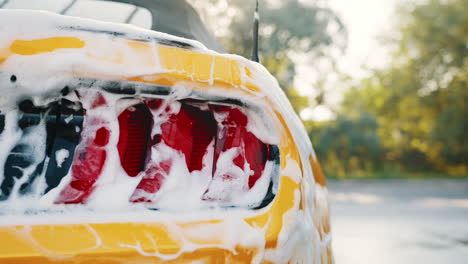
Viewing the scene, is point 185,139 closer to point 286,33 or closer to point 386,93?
point 286,33

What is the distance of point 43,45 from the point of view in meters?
1.08

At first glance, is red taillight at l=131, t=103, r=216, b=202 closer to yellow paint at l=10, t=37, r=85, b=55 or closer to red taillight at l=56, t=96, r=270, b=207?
red taillight at l=56, t=96, r=270, b=207

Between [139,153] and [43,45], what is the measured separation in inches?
13.8

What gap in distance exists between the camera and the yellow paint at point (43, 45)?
41.6 inches

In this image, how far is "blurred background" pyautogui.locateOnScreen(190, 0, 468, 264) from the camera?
1419cm

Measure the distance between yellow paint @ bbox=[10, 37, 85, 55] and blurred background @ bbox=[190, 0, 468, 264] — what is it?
703 cm

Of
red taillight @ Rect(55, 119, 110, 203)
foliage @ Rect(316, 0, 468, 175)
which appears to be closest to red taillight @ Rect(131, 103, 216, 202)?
red taillight @ Rect(55, 119, 110, 203)

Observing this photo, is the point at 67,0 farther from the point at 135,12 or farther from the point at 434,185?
the point at 434,185

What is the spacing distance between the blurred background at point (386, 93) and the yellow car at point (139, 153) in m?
6.70

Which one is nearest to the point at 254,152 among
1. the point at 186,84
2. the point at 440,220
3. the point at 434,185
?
the point at 186,84

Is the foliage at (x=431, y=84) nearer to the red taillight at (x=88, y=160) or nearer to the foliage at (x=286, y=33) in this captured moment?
the foliage at (x=286, y=33)

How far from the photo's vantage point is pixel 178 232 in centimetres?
112

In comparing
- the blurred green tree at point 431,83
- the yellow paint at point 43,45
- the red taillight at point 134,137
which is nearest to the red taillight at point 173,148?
the red taillight at point 134,137

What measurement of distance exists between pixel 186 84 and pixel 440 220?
6.86 metres
